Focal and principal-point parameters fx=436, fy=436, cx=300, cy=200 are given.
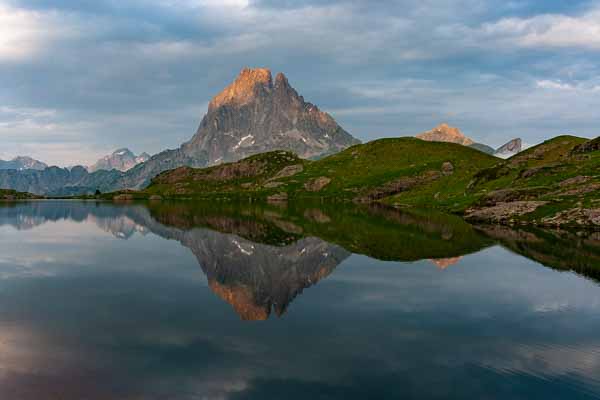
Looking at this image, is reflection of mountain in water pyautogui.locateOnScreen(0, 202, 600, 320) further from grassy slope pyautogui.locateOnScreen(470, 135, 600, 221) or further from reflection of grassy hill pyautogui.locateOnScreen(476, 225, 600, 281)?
grassy slope pyautogui.locateOnScreen(470, 135, 600, 221)

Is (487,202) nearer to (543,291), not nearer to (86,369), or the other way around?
(543,291)

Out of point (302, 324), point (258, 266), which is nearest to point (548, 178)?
point (258, 266)

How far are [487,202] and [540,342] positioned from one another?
111 m

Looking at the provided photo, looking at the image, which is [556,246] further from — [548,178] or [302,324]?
[548,178]

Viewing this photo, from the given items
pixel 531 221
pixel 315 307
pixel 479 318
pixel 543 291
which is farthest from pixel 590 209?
pixel 315 307

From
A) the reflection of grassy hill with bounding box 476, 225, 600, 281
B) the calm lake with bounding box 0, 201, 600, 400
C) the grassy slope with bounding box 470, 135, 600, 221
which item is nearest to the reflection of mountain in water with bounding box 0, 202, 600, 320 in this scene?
the reflection of grassy hill with bounding box 476, 225, 600, 281

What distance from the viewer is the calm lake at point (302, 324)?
22719mm

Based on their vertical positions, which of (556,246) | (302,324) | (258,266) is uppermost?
(556,246)

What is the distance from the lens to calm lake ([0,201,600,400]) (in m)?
22.7

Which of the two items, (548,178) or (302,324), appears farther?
(548,178)

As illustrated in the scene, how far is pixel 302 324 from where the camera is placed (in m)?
32.7


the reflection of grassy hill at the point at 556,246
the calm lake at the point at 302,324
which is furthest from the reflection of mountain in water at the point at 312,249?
the calm lake at the point at 302,324

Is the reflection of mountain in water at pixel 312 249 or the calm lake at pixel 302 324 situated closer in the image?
the calm lake at pixel 302 324

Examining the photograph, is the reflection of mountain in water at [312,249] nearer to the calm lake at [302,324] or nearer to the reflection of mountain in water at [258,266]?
the reflection of mountain in water at [258,266]
